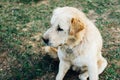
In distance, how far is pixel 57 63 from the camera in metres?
5.50

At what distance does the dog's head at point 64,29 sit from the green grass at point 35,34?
1.05m

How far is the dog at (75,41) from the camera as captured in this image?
4277mm

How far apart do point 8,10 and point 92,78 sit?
11.0 ft

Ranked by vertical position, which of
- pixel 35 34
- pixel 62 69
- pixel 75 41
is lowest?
pixel 62 69

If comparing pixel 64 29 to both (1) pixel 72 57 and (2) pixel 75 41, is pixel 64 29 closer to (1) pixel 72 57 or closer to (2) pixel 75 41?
(2) pixel 75 41

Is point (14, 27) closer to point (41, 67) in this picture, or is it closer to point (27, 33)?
point (27, 33)

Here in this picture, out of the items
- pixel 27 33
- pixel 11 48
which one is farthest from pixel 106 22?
pixel 11 48

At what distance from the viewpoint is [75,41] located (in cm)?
446

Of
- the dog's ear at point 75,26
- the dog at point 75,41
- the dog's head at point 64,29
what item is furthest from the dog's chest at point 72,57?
the dog's ear at point 75,26

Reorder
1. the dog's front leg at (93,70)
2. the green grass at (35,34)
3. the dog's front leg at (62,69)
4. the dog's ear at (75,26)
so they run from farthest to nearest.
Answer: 1. the green grass at (35,34)
2. the dog's front leg at (62,69)
3. the dog's front leg at (93,70)
4. the dog's ear at (75,26)

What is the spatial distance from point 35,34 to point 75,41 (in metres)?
2.06

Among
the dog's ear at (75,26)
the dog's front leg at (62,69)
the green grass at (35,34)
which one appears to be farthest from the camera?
the green grass at (35,34)

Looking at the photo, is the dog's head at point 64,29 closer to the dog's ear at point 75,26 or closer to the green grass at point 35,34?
the dog's ear at point 75,26

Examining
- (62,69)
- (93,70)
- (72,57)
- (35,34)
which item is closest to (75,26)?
(72,57)
